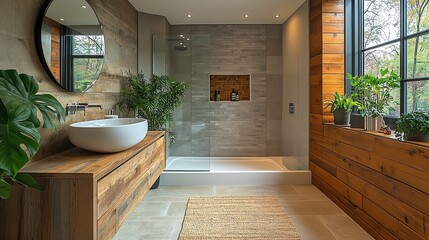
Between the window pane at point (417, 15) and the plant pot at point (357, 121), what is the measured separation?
0.82 m

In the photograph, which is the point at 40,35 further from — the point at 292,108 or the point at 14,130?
the point at 292,108

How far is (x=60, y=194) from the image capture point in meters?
1.35

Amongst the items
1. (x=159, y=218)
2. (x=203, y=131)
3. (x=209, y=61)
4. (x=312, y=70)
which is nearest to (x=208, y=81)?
(x=209, y=61)

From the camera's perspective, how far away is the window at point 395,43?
2102 millimetres

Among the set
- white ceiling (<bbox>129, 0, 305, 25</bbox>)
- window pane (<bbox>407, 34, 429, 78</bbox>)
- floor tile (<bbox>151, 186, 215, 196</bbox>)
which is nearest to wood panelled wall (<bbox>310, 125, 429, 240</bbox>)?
window pane (<bbox>407, 34, 429, 78</bbox>)

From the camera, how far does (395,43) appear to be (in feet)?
7.84

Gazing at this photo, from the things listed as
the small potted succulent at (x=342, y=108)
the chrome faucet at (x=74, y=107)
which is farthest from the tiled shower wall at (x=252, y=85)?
the chrome faucet at (x=74, y=107)

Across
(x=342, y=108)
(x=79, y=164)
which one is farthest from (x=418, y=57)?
(x=79, y=164)

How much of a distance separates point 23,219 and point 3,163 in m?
0.59

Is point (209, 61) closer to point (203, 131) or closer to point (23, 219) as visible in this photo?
point (203, 131)

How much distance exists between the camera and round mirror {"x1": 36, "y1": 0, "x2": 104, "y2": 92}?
1.82 m

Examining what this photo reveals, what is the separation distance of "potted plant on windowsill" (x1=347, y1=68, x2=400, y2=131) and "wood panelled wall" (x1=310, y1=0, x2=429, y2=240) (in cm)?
16

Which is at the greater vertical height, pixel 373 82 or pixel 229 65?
pixel 229 65

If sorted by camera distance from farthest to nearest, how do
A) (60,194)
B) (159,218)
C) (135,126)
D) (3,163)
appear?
1. (159,218)
2. (135,126)
3. (60,194)
4. (3,163)
